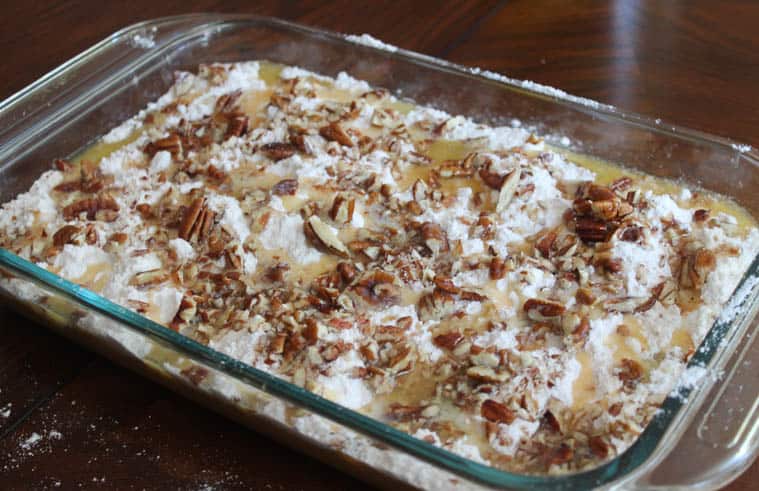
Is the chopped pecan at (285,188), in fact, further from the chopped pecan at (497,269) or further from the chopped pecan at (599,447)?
the chopped pecan at (599,447)

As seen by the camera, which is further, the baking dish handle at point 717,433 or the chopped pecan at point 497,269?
the chopped pecan at point 497,269

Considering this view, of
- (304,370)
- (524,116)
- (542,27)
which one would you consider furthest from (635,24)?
(304,370)

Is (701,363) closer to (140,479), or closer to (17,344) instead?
(140,479)

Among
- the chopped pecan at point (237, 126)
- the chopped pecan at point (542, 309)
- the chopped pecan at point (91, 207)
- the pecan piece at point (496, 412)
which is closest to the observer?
the pecan piece at point (496, 412)

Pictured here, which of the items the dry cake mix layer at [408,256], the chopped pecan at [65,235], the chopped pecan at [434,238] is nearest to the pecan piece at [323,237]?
the dry cake mix layer at [408,256]

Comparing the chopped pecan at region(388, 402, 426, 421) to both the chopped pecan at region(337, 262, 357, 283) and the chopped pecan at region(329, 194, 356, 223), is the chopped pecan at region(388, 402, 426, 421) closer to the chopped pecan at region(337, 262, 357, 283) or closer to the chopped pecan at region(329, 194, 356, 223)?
the chopped pecan at region(337, 262, 357, 283)

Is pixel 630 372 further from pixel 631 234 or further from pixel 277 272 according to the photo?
pixel 277 272

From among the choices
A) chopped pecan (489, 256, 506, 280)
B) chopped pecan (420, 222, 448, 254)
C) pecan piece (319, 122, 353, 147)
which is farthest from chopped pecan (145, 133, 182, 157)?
chopped pecan (489, 256, 506, 280)
